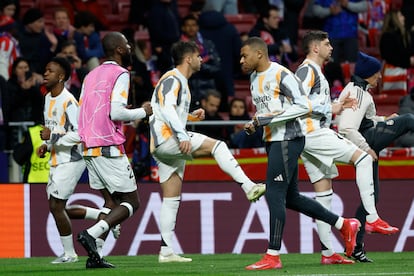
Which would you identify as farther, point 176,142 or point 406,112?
point 406,112

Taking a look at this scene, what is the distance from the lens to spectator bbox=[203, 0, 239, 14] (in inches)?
901

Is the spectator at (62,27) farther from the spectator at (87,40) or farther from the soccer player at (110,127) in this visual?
the soccer player at (110,127)

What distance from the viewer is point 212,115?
1967 centimetres

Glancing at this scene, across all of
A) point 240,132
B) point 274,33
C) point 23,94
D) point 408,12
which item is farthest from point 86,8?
point 408,12

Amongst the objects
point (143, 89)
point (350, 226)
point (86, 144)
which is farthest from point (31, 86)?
point (350, 226)

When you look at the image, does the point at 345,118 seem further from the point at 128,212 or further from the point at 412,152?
the point at 412,152

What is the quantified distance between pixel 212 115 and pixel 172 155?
19.3 feet

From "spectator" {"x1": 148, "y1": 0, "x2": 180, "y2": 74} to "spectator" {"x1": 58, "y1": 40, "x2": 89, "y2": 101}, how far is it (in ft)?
5.18

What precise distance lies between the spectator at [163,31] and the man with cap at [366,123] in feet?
24.2

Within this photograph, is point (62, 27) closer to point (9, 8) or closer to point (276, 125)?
point (9, 8)

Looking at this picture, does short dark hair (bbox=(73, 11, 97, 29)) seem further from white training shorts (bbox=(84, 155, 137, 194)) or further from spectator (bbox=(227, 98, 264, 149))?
white training shorts (bbox=(84, 155, 137, 194))

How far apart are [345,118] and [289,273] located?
2524 mm

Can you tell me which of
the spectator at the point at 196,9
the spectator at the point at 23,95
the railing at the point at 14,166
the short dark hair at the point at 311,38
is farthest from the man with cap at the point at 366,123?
the spectator at the point at 196,9

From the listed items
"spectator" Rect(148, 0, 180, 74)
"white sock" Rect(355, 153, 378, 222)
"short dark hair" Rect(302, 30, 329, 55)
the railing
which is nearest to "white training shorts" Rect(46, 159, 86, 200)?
"short dark hair" Rect(302, 30, 329, 55)
